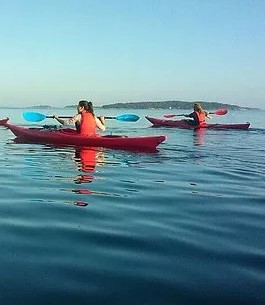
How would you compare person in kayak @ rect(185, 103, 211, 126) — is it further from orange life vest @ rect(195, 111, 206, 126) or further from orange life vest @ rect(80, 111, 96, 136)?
orange life vest @ rect(80, 111, 96, 136)

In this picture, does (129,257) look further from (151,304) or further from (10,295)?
(10,295)

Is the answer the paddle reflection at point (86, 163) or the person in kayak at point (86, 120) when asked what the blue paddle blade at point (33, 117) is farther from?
the paddle reflection at point (86, 163)

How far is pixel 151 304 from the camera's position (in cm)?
352

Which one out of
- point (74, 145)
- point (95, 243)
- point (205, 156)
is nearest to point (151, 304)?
point (95, 243)

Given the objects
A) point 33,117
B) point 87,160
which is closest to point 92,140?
point 87,160

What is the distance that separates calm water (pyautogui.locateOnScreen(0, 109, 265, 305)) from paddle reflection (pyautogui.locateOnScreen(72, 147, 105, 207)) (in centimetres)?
6

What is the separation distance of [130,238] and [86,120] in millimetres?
11203

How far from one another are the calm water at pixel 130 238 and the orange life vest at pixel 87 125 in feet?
18.4

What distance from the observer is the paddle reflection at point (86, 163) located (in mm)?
8109

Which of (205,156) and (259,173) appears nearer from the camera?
(259,173)

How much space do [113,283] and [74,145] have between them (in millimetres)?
12897

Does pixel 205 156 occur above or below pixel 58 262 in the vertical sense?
below

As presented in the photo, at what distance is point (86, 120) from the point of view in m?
16.1

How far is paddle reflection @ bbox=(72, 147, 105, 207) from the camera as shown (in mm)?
8109
